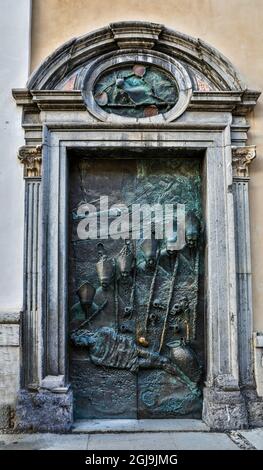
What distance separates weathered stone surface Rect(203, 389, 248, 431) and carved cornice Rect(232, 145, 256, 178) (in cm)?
264

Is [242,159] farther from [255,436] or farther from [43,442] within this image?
[43,442]

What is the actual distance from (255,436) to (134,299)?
2.10 m

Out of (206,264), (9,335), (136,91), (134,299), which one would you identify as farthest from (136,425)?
(136,91)

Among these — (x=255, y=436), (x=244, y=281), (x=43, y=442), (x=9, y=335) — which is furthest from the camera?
(x=244, y=281)

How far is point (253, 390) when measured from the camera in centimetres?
606

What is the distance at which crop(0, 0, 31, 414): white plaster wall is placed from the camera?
19.5ft

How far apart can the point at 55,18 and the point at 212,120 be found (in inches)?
95.3

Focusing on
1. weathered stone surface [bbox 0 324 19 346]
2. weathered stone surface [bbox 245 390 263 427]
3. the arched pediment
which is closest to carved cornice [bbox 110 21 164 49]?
the arched pediment

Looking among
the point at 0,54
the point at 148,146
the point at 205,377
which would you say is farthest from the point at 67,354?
the point at 0,54

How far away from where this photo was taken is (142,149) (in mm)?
6375

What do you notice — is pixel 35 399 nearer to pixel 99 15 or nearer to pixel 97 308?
pixel 97 308

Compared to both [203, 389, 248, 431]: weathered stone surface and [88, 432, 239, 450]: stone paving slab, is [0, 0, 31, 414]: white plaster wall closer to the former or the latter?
[88, 432, 239, 450]: stone paving slab

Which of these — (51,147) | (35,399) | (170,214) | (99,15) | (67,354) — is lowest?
(35,399)

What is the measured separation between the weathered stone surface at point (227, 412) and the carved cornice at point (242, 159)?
2.64 m
